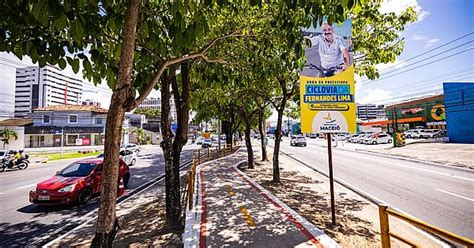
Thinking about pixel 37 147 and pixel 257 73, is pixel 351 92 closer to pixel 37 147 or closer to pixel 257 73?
pixel 257 73

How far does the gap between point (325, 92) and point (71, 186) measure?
30.0 ft

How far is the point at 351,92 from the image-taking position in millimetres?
6961

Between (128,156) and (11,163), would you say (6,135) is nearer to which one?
(11,163)

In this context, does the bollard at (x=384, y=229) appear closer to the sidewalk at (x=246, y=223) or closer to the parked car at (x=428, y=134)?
the sidewalk at (x=246, y=223)

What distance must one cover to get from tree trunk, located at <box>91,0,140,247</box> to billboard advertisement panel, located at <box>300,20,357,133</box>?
15.8 feet

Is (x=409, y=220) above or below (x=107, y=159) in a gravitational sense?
below

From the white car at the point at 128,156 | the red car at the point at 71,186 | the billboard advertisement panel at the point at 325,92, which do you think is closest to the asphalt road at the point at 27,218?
the red car at the point at 71,186

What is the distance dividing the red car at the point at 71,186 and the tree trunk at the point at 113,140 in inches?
286

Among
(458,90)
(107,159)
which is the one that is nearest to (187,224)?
(107,159)

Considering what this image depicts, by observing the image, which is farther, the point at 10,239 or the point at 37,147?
the point at 37,147

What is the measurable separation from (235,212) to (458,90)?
38.6 m

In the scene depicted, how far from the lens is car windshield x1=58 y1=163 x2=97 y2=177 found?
9.98m

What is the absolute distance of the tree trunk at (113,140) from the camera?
10.1 ft

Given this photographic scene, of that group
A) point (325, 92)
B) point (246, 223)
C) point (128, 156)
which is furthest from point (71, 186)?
point (128, 156)
